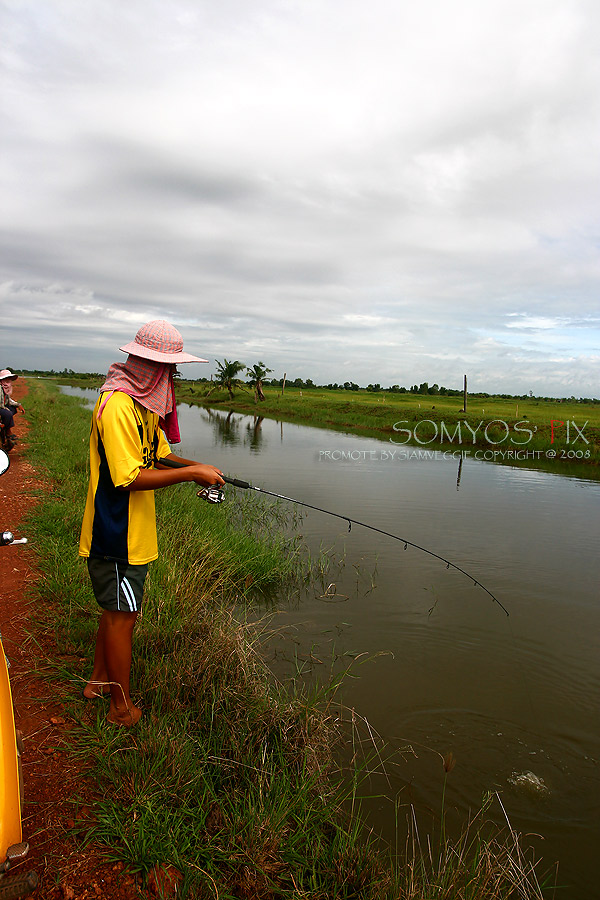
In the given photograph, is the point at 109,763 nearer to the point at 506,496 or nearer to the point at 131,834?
the point at 131,834

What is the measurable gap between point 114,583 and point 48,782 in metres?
0.87

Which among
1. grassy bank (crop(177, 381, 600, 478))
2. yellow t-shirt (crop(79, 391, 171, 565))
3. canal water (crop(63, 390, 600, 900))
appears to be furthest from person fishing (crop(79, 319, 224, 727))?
grassy bank (crop(177, 381, 600, 478))

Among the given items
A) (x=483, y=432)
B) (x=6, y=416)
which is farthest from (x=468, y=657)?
(x=483, y=432)

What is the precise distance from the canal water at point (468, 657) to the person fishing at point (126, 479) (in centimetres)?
170

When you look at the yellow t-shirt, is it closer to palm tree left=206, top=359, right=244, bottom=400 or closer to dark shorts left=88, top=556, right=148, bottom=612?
dark shorts left=88, top=556, right=148, bottom=612

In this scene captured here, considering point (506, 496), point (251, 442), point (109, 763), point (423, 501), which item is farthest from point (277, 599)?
point (251, 442)

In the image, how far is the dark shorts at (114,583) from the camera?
2490mm

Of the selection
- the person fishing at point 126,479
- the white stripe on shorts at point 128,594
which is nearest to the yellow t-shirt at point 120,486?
the person fishing at point 126,479

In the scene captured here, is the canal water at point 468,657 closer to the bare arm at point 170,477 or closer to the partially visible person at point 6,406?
the bare arm at point 170,477

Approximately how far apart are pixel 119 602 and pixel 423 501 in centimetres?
942

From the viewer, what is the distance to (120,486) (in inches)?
92.6

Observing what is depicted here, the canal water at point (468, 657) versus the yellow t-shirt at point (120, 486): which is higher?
the yellow t-shirt at point (120, 486)

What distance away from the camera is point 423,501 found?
1127 centimetres

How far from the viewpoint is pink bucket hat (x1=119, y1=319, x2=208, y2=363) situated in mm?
2501
